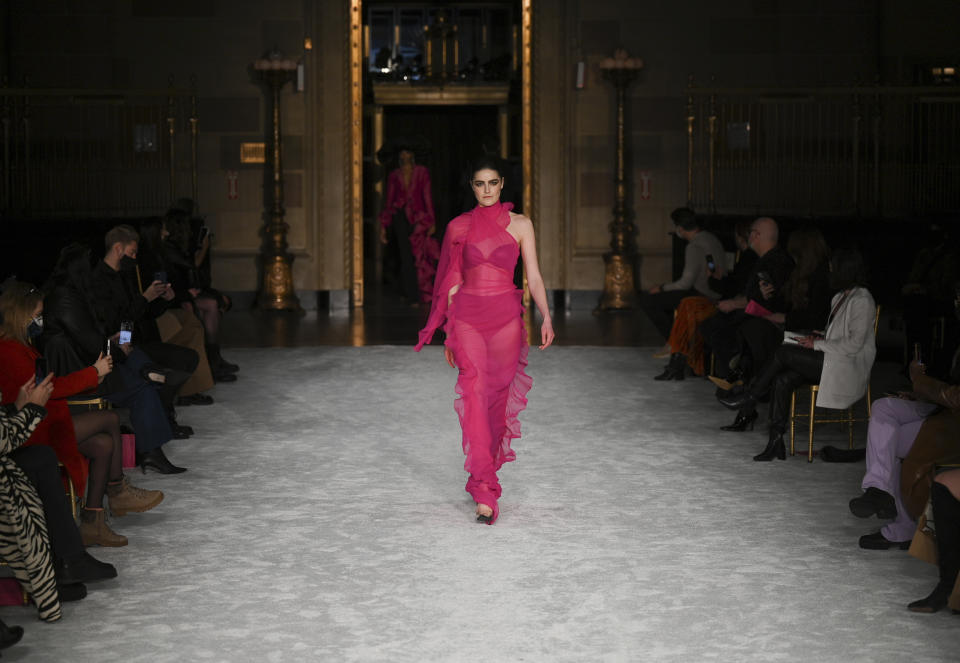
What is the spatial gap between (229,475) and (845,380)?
2.94 meters

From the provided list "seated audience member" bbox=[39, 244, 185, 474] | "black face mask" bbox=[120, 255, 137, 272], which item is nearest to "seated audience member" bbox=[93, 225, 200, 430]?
"black face mask" bbox=[120, 255, 137, 272]

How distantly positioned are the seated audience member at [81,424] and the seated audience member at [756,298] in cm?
358

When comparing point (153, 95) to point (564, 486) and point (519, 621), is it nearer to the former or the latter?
point (564, 486)

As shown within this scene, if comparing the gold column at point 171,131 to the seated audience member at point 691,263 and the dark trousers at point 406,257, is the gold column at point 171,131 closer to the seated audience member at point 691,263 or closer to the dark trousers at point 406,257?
the dark trousers at point 406,257

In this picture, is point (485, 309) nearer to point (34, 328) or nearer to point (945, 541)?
point (34, 328)

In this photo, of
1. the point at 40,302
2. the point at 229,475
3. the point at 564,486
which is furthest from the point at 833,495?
the point at 40,302

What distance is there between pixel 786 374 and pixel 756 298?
1.06 meters

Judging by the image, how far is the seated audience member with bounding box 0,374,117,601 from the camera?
413 centimetres

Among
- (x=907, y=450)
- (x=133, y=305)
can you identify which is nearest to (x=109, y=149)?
(x=133, y=305)

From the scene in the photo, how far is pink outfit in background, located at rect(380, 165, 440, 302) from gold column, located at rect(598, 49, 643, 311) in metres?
1.77

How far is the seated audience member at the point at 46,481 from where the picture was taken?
4.13 metres

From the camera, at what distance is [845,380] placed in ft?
20.6

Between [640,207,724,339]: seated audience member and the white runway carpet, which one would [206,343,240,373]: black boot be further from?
[640,207,724,339]: seated audience member

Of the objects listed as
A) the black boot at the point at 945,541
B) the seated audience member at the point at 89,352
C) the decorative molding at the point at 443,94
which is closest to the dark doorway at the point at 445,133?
the decorative molding at the point at 443,94
